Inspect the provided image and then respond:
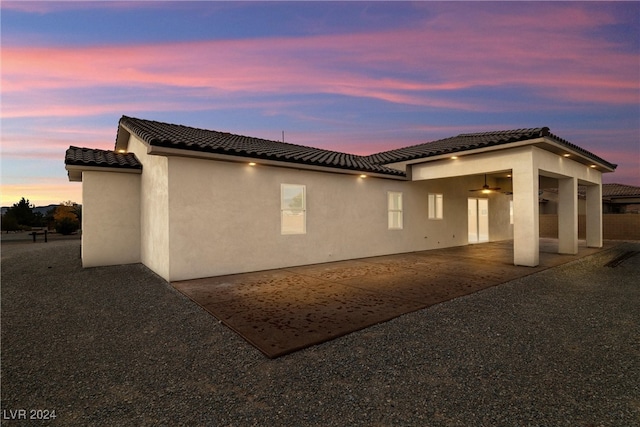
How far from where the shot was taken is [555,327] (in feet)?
12.2

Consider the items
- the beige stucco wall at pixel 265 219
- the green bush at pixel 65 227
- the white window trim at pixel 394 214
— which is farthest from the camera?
the green bush at pixel 65 227

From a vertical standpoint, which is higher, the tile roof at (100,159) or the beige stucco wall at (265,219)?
the tile roof at (100,159)

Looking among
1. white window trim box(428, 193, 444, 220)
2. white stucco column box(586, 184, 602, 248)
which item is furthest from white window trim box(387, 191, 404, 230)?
white stucco column box(586, 184, 602, 248)

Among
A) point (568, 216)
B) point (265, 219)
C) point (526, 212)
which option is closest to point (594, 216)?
point (568, 216)

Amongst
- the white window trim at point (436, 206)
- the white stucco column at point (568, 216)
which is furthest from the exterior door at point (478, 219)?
the white stucco column at point (568, 216)

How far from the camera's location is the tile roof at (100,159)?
8070 mm

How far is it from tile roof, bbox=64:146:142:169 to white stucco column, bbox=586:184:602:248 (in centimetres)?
1873

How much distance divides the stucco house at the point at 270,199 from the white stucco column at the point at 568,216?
0.04 metres

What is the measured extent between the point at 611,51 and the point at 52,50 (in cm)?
2014

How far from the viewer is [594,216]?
43.0 feet

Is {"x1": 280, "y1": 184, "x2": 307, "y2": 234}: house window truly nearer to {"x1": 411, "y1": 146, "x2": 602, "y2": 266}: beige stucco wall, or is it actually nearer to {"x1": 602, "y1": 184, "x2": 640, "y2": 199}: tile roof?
{"x1": 411, "y1": 146, "x2": 602, "y2": 266}: beige stucco wall

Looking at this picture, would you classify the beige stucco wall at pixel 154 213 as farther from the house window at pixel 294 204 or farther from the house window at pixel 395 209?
the house window at pixel 395 209

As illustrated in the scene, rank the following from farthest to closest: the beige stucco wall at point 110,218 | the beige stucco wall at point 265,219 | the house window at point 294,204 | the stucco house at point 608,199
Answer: the stucco house at point 608,199 → the beige stucco wall at point 110,218 → the house window at point 294,204 → the beige stucco wall at point 265,219

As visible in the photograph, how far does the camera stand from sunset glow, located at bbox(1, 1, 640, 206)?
902 cm
